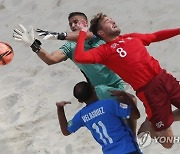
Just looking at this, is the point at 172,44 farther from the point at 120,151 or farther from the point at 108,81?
the point at 120,151

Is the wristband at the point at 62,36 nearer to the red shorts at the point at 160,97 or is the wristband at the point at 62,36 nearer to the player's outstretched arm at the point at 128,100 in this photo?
the player's outstretched arm at the point at 128,100

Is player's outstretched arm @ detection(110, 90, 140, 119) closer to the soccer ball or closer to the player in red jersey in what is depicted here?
the player in red jersey

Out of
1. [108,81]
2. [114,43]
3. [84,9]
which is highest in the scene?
[84,9]

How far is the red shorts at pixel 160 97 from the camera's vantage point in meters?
3.91

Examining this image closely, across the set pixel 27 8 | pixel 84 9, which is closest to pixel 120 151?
pixel 84 9

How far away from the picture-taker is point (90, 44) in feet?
14.2

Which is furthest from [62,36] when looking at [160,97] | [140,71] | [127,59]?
[160,97]

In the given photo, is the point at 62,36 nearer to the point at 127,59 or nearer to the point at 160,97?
the point at 127,59

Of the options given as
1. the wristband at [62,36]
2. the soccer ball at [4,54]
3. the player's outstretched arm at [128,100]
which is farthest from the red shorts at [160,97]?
the soccer ball at [4,54]

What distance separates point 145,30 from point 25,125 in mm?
1939

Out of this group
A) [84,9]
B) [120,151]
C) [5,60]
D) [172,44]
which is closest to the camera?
[120,151]

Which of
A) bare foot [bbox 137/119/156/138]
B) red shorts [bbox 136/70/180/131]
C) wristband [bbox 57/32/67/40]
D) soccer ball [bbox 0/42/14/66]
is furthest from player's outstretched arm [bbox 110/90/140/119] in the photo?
soccer ball [bbox 0/42/14/66]

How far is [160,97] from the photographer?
3.91 metres

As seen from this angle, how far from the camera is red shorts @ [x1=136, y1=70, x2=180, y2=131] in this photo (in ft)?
12.8
